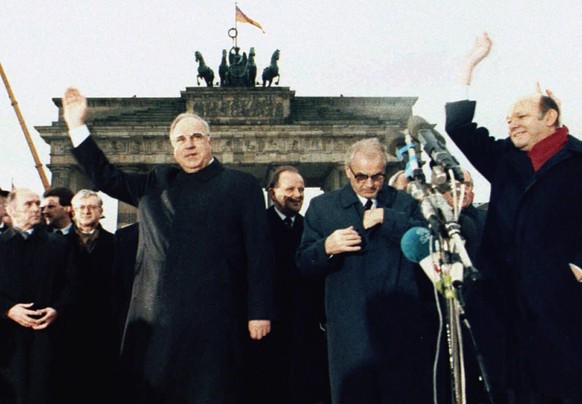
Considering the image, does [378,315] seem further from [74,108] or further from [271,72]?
[271,72]

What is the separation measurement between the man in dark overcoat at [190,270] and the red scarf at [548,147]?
1336 millimetres

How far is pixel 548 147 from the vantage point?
303cm

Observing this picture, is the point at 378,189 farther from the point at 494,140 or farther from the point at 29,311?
the point at 29,311

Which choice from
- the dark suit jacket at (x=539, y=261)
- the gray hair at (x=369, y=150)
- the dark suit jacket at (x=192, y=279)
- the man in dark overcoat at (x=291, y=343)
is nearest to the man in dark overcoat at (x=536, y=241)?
the dark suit jacket at (x=539, y=261)

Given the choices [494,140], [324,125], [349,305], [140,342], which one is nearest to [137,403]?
[140,342]

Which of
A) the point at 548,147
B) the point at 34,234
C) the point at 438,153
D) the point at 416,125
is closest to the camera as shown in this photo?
the point at 438,153

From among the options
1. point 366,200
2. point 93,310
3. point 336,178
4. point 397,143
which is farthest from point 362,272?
point 336,178

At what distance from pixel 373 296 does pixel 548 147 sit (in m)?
1.04

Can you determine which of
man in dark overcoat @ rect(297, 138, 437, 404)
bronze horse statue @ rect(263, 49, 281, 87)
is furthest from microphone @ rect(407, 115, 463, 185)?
bronze horse statue @ rect(263, 49, 281, 87)

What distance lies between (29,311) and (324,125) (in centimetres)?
2567

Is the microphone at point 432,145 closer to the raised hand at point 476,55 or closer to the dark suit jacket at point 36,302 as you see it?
the raised hand at point 476,55

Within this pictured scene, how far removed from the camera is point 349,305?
3334 mm

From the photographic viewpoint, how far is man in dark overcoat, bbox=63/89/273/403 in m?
→ 3.22

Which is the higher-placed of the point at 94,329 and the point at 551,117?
the point at 551,117
